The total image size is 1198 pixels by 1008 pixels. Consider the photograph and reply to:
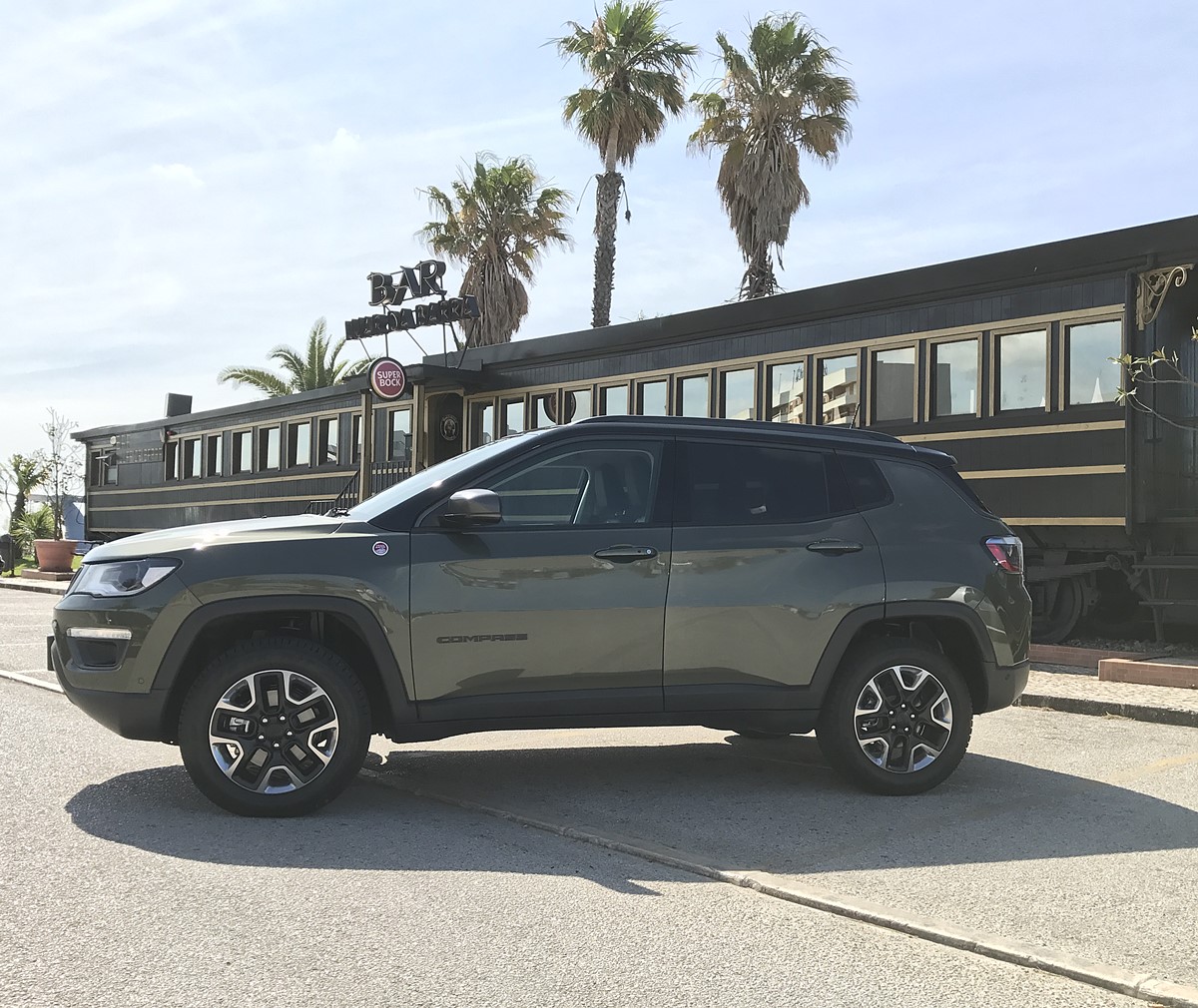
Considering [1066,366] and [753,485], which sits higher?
[1066,366]

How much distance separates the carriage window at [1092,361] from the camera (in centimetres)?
1212

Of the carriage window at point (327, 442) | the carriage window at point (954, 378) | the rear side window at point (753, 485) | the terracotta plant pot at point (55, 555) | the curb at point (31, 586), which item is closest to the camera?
the rear side window at point (753, 485)

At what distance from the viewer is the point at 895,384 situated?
1395cm

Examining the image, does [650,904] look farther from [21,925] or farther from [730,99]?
[730,99]

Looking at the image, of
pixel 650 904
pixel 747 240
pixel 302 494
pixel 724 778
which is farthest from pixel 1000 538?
pixel 747 240

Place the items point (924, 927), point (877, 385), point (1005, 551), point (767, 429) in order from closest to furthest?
1. point (924, 927)
2. point (767, 429)
3. point (1005, 551)
4. point (877, 385)

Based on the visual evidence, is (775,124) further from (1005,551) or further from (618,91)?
(1005,551)

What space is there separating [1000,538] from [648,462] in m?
1.88

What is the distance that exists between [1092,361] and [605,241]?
20821mm

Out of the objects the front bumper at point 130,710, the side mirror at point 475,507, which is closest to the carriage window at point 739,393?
the side mirror at point 475,507

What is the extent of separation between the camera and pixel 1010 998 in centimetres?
353

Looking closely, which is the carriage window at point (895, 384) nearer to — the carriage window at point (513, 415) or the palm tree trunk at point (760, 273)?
the carriage window at point (513, 415)

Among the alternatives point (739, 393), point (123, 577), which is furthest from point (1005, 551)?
point (739, 393)

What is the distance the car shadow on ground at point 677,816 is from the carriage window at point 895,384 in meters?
7.30
